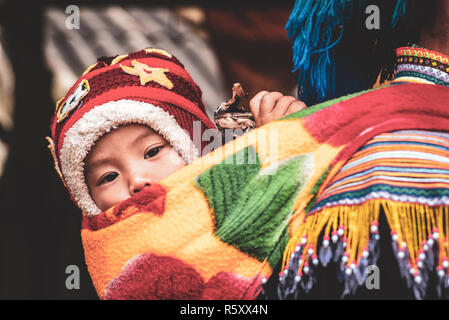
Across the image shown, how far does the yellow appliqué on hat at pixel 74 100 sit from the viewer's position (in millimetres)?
1375

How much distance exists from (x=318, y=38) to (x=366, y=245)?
2.16 ft

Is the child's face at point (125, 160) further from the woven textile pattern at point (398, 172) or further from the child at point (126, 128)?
the woven textile pattern at point (398, 172)

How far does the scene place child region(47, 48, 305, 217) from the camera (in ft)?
4.12

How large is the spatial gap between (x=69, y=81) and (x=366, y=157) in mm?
1793

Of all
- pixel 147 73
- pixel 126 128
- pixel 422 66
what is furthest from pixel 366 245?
pixel 147 73

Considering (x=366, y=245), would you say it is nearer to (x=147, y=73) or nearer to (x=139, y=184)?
(x=139, y=184)

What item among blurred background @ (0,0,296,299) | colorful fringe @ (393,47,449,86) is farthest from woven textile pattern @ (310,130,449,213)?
blurred background @ (0,0,296,299)

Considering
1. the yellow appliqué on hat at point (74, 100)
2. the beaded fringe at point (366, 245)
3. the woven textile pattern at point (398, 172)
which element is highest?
the yellow appliqué on hat at point (74, 100)

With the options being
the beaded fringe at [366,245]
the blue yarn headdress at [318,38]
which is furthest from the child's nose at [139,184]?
the blue yarn headdress at [318,38]

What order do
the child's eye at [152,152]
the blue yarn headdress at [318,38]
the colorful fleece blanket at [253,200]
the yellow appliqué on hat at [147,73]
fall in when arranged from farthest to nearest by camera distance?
the yellow appliqué on hat at [147,73] < the child's eye at [152,152] < the blue yarn headdress at [318,38] < the colorful fleece blanket at [253,200]

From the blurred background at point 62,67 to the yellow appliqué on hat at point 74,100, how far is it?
0.82 meters

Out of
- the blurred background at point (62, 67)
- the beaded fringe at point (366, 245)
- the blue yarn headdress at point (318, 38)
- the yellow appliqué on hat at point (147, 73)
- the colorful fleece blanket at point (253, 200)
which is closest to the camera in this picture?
the beaded fringe at point (366, 245)

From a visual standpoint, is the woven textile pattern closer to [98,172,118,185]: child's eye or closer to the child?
the child

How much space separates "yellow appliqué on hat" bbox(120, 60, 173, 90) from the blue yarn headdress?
1.40 feet
